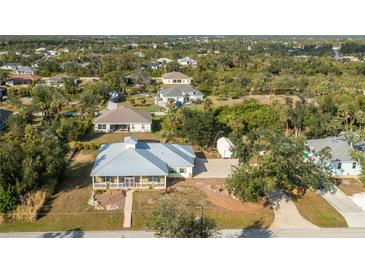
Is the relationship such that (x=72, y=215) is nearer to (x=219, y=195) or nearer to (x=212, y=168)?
(x=219, y=195)

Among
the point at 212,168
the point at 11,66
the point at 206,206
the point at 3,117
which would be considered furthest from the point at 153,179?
the point at 11,66

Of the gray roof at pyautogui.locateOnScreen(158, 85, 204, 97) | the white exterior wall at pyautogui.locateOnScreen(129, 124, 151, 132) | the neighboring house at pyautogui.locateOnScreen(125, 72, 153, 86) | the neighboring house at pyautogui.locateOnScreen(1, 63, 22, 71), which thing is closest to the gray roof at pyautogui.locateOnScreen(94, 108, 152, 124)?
the white exterior wall at pyautogui.locateOnScreen(129, 124, 151, 132)

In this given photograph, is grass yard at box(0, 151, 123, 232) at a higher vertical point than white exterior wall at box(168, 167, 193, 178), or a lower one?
lower

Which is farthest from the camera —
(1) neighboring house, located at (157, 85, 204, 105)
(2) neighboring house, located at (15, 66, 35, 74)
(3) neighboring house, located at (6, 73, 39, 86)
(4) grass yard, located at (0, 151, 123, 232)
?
(2) neighboring house, located at (15, 66, 35, 74)

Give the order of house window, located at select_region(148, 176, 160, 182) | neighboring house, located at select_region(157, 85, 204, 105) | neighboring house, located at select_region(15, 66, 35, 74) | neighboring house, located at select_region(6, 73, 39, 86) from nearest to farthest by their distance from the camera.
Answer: house window, located at select_region(148, 176, 160, 182), neighboring house, located at select_region(157, 85, 204, 105), neighboring house, located at select_region(6, 73, 39, 86), neighboring house, located at select_region(15, 66, 35, 74)

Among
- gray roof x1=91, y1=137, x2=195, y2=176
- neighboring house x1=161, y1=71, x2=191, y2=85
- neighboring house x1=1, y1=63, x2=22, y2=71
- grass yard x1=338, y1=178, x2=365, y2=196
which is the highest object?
neighboring house x1=1, y1=63, x2=22, y2=71

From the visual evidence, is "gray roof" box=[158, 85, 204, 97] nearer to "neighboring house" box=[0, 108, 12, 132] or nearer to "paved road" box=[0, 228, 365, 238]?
"neighboring house" box=[0, 108, 12, 132]
